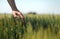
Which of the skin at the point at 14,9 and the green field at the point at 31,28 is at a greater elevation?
the skin at the point at 14,9

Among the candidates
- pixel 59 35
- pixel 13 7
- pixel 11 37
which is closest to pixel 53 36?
pixel 59 35

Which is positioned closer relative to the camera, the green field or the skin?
the green field

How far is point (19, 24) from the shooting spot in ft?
3.61

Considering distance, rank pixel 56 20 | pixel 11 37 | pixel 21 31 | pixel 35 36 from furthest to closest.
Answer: pixel 56 20, pixel 21 31, pixel 11 37, pixel 35 36

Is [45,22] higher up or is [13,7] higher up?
[13,7]

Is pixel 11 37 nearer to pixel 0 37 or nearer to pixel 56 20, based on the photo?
pixel 0 37

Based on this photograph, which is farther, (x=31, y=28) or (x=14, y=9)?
(x=14, y=9)

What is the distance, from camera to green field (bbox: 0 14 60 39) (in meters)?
0.86

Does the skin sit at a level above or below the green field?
above

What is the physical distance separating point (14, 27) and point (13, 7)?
0.79ft

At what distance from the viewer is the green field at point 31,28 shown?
857 millimetres

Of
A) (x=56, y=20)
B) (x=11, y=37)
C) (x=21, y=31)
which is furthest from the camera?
(x=56, y=20)

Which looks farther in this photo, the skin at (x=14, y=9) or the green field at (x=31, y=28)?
the skin at (x=14, y=9)

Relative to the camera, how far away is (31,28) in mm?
893
